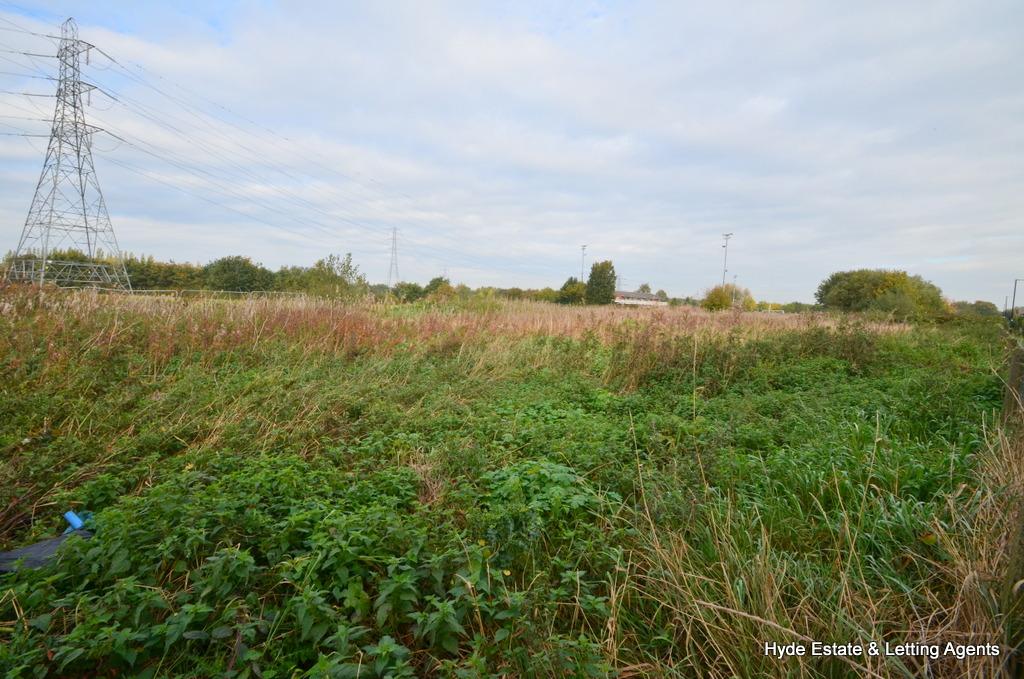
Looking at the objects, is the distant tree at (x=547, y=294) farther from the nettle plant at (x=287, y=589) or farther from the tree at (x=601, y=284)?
the nettle plant at (x=287, y=589)

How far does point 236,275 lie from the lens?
3225 cm

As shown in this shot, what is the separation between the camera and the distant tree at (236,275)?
32.1 meters

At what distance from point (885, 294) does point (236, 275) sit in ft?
123

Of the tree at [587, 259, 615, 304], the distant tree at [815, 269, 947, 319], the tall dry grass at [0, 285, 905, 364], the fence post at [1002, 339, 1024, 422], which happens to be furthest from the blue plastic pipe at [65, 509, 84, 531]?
the tree at [587, 259, 615, 304]

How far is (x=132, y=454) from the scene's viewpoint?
392 cm

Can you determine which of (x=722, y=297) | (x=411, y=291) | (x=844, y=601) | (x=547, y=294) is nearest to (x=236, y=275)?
(x=411, y=291)

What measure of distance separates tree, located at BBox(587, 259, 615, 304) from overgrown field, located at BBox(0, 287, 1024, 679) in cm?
3373

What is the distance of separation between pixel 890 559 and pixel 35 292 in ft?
31.2

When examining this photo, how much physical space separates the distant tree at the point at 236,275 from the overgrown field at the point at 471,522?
2853 cm

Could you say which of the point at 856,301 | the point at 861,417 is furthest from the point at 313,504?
the point at 856,301

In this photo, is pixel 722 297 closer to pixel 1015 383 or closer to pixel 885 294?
pixel 885 294

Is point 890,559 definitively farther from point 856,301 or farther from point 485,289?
point 856,301

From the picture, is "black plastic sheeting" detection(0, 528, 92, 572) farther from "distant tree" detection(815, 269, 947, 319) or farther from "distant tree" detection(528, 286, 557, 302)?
"distant tree" detection(528, 286, 557, 302)

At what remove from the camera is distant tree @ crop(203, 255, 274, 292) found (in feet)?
105
